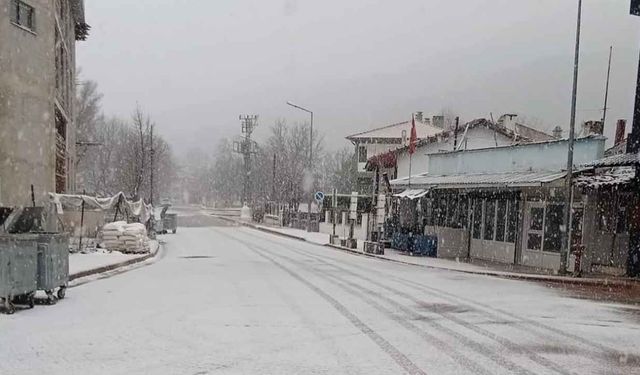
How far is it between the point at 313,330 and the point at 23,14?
20362 millimetres

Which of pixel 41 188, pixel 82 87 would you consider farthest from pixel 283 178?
pixel 41 188

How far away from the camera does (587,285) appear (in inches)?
663

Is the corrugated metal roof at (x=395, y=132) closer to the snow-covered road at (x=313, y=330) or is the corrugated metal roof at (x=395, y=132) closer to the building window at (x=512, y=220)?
the building window at (x=512, y=220)

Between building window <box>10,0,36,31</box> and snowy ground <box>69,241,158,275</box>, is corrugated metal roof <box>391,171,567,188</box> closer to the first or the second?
snowy ground <box>69,241,158,275</box>

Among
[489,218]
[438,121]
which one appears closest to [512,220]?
[489,218]

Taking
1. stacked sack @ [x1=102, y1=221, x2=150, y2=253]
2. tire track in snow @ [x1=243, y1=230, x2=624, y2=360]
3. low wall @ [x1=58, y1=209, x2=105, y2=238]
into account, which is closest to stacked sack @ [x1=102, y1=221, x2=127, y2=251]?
stacked sack @ [x1=102, y1=221, x2=150, y2=253]

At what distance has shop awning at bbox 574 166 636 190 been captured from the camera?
17.2 m

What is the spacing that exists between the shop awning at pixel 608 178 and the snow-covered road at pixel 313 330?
4.67 m

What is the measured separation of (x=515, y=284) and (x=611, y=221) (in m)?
5.36

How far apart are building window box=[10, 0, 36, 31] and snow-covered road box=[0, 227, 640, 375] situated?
43.3ft

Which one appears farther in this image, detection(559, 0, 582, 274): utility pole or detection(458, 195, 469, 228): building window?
detection(458, 195, 469, 228): building window

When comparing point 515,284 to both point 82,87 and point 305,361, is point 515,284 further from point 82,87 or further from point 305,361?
point 82,87

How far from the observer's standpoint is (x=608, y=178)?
17.8 metres

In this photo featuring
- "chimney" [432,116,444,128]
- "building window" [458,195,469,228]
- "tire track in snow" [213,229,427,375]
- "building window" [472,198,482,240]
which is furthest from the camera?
"chimney" [432,116,444,128]
